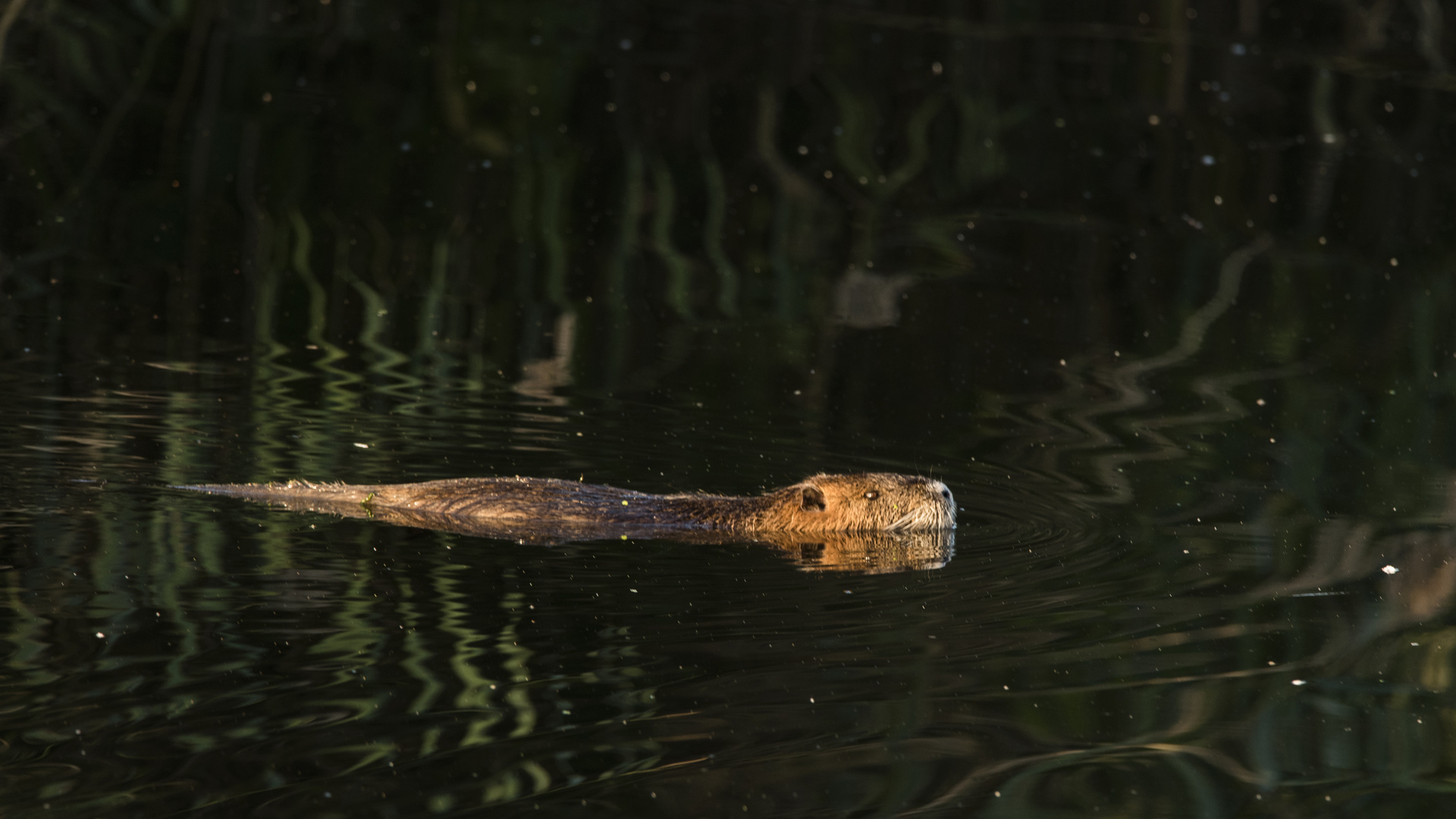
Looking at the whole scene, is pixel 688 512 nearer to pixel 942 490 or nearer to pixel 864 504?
pixel 864 504

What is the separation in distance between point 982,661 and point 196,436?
137 inches

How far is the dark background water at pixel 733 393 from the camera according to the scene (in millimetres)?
4711

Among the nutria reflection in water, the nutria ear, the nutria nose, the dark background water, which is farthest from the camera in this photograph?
the nutria ear

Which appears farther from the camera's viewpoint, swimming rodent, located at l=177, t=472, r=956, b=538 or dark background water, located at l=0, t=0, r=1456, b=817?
swimming rodent, located at l=177, t=472, r=956, b=538

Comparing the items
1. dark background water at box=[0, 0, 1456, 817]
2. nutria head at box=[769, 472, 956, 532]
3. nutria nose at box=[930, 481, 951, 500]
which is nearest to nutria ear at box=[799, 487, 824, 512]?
nutria head at box=[769, 472, 956, 532]

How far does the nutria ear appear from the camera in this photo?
22.0 ft

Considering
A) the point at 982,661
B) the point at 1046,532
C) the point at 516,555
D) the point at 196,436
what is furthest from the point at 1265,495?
the point at 196,436

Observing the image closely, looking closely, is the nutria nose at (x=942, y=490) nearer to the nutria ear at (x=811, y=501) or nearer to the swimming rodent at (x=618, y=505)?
the swimming rodent at (x=618, y=505)

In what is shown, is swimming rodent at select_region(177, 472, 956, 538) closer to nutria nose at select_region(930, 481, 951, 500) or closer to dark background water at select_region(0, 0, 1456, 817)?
nutria nose at select_region(930, 481, 951, 500)

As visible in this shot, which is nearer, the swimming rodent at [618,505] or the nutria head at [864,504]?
the swimming rodent at [618,505]

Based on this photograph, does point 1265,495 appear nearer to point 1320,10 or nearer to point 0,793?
point 0,793

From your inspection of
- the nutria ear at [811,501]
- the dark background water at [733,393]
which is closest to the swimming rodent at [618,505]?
the nutria ear at [811,501]

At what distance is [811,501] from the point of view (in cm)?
670

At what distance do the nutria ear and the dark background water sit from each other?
0.53 meters
